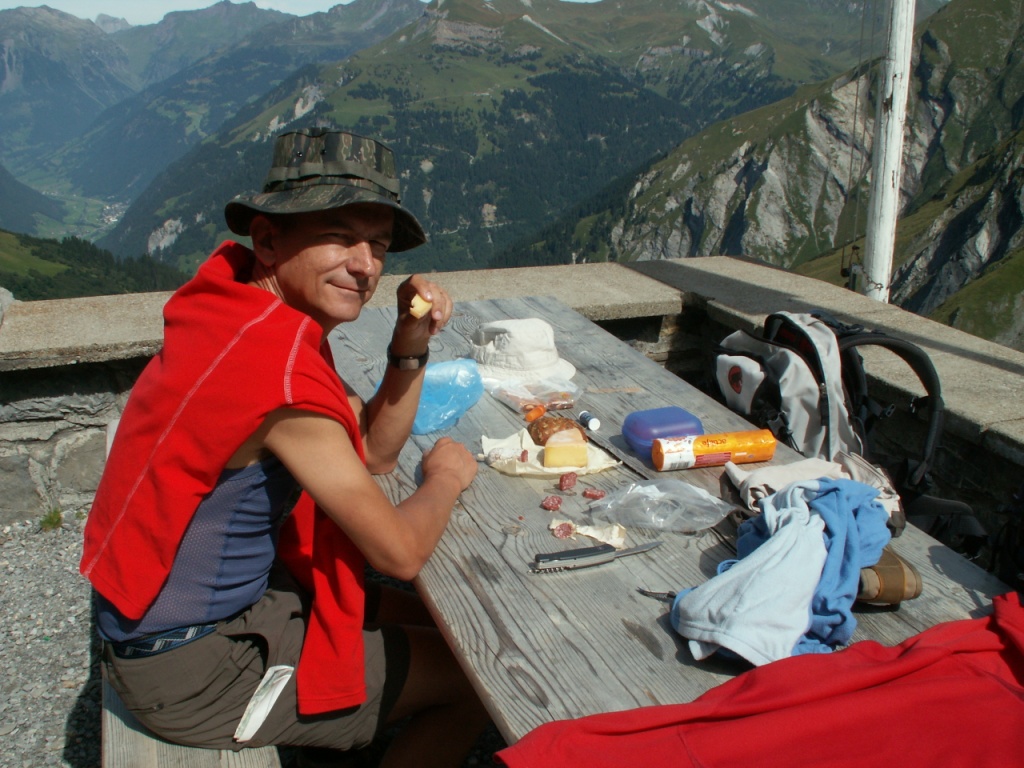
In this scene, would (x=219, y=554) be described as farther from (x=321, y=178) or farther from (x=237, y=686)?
(x=321, y=178)

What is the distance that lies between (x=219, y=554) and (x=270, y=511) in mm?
155

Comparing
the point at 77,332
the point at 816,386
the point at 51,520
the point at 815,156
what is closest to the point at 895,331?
the point at 816,386

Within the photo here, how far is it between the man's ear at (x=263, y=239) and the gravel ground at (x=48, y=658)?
6.30ft

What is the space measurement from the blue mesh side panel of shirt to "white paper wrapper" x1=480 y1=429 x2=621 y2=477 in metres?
0.76

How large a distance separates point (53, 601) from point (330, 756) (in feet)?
7.56

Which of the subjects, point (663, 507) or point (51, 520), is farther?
point (51, 520)

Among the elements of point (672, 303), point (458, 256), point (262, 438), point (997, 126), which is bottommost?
point (458, 256)

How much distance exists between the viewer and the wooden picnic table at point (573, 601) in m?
1.59

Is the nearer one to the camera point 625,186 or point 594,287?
point 594,287

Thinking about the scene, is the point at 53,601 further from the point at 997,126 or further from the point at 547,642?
the point at 997,126

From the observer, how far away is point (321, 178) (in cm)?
197

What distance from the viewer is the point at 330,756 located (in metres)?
2.30

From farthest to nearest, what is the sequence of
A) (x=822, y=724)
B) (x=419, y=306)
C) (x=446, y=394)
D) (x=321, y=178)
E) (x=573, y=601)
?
1. (x=446, y=394)
2. (x=419, y=306)
3. (x=321, y=178)
4. (x=573, y=601)
5. (x=822, y=724)

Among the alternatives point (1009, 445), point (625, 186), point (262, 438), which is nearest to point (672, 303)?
point (1009, 445)
